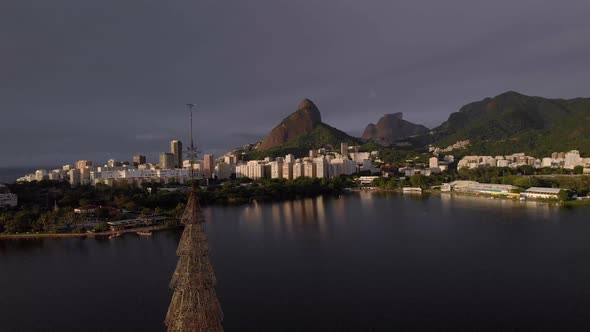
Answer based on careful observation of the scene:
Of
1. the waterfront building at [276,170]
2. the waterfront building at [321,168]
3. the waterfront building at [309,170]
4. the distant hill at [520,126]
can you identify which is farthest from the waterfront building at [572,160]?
the waterfront building at [276,170]

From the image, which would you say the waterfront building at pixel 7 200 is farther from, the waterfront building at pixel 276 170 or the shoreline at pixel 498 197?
the shoreline at pixel 498 197

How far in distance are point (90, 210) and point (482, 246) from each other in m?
9.55

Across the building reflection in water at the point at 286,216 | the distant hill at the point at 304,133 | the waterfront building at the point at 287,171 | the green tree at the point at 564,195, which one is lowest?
the building reflection in water at the point at 286,216

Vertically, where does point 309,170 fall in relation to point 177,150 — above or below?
below

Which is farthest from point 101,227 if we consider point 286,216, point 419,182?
point 419,182

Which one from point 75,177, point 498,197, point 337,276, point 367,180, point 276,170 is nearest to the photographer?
point 337,276

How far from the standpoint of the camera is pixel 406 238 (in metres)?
8.46

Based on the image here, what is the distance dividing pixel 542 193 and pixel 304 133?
88.9 feet

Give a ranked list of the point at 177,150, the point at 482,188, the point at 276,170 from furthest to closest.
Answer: the point at 177,150 → the point at 276,170 → the point at 482,188

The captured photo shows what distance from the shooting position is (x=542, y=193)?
44.0ft

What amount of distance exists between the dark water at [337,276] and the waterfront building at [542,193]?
2.71 metres

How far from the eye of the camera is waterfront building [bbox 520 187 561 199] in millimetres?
13016

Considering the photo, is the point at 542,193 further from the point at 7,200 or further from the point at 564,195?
the point at 7,200

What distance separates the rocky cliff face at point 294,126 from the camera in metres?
39.8
